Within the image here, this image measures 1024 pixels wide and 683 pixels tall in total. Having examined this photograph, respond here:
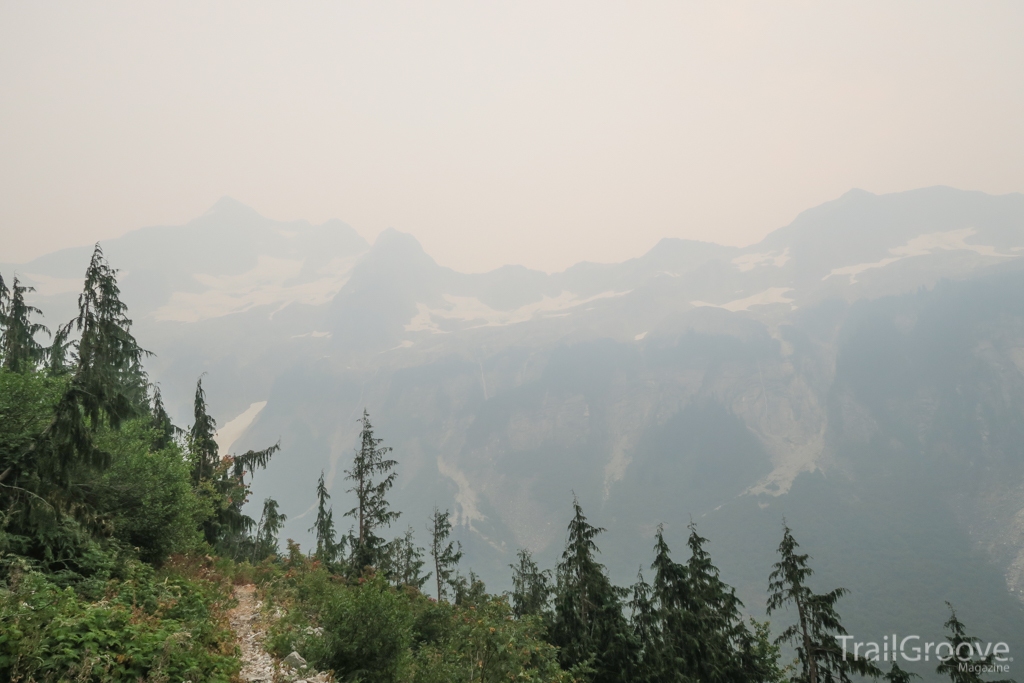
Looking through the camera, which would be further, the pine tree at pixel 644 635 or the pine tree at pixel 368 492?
the pine tree at pixel 368 492

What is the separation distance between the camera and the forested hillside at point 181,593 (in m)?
7.67

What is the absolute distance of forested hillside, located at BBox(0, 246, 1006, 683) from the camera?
25.2ft

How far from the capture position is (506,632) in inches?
468

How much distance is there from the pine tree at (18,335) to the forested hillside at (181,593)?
0.31 ft

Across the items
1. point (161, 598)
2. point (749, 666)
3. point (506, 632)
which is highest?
point (161, 598)

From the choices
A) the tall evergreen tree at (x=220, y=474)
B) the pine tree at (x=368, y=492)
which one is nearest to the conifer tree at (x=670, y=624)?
the pine tree at (x=368, y=492)

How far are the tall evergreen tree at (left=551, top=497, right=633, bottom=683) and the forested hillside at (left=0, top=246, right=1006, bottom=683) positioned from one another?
9 centimetres

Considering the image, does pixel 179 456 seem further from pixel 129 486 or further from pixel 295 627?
pixel 295 627

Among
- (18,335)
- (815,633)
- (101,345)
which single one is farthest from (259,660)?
(815,633)

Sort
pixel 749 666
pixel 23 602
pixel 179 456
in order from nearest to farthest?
pixel 23 602 → pixel 179 456 → pixel 749 666

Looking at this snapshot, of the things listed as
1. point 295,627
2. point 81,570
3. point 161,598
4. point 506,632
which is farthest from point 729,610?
point 81,570

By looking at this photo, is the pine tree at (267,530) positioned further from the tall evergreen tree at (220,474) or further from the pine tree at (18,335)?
the pine tree at (18,335)

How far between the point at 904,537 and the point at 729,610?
200 m

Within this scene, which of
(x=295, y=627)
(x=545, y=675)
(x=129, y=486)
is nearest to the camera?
(x=295, y=627)
